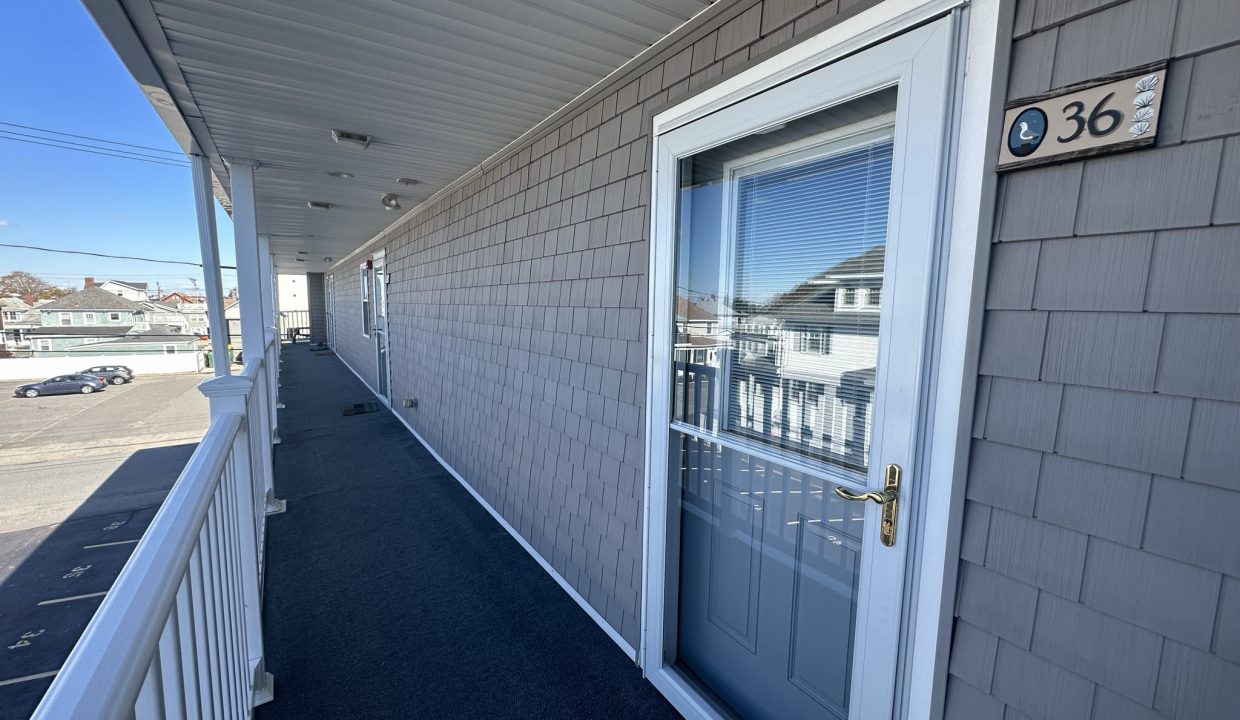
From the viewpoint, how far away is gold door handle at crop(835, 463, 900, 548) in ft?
3.79

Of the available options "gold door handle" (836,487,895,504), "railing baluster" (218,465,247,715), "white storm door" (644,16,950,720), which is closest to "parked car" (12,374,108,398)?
"railing baluster" (218,465,247,715)

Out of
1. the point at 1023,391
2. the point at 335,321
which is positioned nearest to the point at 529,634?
the point at 1023,391

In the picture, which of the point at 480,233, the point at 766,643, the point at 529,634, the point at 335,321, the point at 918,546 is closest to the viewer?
the point at 918,546

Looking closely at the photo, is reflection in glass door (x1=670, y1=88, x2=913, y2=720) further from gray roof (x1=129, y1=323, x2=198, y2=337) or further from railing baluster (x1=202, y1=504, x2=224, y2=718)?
gray roof (x1=129, y1=323, x2=198, y2=337)

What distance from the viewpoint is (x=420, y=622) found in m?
2.40

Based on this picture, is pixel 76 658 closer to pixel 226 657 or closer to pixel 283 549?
pixel 226 657

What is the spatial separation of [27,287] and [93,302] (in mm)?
2361

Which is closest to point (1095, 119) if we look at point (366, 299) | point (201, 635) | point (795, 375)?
point (795, 375)

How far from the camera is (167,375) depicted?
11414 millimetres

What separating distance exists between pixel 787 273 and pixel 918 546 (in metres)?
0.78

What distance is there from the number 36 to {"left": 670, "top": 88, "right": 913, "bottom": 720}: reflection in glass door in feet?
1.06

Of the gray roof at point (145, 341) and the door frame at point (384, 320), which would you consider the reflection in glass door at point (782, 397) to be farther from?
the gray roof at point (145, 341)

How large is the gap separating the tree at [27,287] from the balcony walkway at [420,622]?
222 cm

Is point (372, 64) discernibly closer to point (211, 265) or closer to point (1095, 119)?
point (211, 265)
